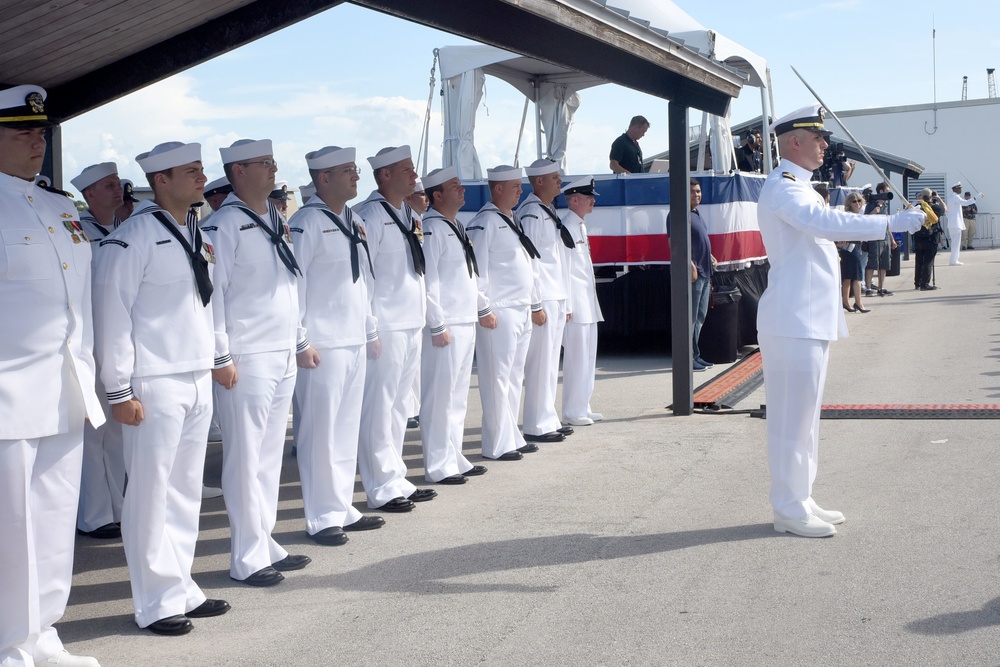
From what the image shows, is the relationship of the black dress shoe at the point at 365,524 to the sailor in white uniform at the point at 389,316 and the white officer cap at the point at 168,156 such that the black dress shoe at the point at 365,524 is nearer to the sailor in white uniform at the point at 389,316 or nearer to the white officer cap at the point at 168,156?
the sailor in white uniform at the point at 389,316

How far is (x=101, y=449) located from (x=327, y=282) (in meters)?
1.89

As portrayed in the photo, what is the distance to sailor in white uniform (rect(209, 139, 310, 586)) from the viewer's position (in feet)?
17.4

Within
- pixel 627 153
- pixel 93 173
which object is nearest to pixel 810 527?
pixel 93 173

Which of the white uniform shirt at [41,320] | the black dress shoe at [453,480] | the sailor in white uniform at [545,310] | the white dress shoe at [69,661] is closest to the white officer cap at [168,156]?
the white uniform shirt at [41,320]

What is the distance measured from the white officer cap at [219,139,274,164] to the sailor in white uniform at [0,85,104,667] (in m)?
1.22

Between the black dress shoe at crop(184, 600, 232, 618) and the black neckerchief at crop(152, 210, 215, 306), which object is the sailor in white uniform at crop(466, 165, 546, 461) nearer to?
the black neckerchief at crop(152, 210, 215, 306)

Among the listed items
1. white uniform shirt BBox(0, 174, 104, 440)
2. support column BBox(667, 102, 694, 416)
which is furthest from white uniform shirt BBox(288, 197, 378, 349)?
support column BBox(667, 102, 694, 416)

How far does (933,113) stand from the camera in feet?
144

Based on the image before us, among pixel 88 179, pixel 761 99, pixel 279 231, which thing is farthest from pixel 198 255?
pixel 761 99

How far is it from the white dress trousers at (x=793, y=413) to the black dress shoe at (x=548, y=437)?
119 inches

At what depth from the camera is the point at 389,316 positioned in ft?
22.2

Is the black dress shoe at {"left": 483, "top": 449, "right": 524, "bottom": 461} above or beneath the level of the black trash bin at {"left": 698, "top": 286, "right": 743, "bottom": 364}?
beneath

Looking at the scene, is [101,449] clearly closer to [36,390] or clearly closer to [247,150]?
[247,150]

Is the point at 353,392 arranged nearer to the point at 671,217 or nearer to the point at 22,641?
the point at 22,641
